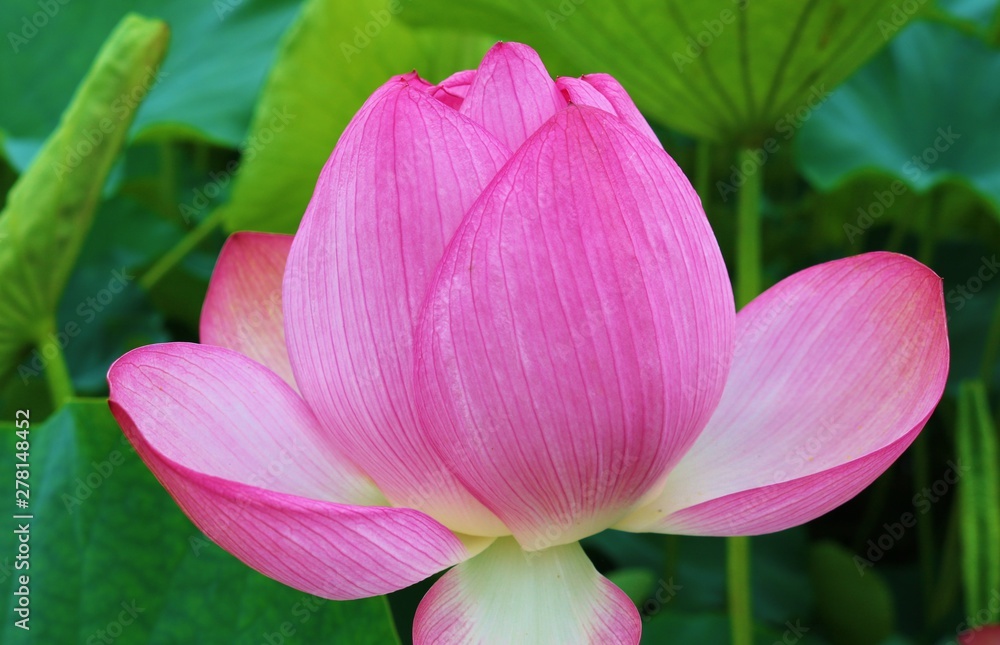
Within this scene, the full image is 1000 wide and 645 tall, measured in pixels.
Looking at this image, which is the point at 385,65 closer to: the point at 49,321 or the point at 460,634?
the point at 49,321

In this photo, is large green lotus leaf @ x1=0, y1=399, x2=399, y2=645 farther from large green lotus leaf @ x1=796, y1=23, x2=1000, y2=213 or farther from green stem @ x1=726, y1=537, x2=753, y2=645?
large green lotus leaf @ x1=796, y1=23, x2=1000, y2=213

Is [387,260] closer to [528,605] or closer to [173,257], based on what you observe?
[528,605]

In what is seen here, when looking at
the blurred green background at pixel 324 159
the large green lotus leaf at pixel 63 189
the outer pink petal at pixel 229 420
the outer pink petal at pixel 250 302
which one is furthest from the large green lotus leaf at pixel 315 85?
the outer pink petal at pixel 229 420

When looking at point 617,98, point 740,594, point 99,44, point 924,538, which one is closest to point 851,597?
point 924,538

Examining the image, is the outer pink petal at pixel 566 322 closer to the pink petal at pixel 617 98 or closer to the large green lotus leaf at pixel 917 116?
the pink petal at pixel 617 98

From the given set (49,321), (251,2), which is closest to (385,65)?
(251,2)

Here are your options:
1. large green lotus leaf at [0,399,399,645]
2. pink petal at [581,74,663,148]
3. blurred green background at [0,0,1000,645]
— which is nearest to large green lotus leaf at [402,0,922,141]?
blurred green background at [0,0,1000,645]

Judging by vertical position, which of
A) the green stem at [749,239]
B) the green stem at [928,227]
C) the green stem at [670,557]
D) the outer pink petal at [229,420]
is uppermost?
the green stem at [749,239]
